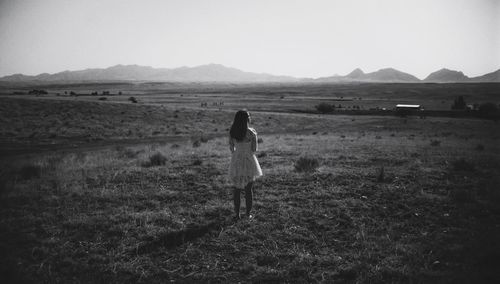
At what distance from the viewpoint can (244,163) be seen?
Answer: 7273 millimetres

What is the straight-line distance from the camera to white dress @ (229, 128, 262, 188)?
7239 millimetres

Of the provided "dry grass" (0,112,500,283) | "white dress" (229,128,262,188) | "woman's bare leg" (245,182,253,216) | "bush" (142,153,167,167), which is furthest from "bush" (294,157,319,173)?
"bush" (142,153,167,167)

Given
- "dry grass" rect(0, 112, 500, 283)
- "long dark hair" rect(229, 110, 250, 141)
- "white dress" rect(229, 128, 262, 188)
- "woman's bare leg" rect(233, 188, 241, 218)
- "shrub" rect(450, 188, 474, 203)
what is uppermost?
"long dark hair" rect(229, 110, 250, 141)

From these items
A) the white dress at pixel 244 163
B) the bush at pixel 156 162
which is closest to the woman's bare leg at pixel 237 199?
the white dress at pixel 244 163

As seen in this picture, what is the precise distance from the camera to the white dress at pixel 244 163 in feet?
23.8

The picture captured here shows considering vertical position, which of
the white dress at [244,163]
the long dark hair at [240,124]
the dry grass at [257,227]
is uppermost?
the long dark hair at [240,124]

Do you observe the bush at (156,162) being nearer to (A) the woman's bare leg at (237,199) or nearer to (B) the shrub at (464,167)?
(A) the woman's bare leg at (237,199)

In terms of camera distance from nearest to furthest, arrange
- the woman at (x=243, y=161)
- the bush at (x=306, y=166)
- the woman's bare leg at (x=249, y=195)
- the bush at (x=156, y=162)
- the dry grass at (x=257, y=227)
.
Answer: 1. the dry grass at (x=257, y=227)
2. the woman at (x=243, y=161)
3. the woman's bare leg at (x=249, y=195)
4. the bush at (x=306, y=166)
5. the bush at (x=156, y=162)

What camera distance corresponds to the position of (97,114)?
116 feet

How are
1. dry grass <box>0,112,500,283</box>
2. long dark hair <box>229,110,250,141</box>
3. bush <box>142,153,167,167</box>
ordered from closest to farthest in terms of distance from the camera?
dry grass <box>0,112,500,283</box> < long dark hair <box>229,110,250,141</box> < bush <box>142,153,167,167</box>

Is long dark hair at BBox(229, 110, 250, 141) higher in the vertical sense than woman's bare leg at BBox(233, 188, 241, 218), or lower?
higher

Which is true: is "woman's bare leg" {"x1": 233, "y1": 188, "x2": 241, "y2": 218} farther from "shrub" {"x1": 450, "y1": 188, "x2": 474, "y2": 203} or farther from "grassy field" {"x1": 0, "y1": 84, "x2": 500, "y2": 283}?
"shrub" {"x1": 450, "y1": 188, "x2": 474, "y2": 203}

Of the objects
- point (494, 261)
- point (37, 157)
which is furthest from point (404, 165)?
point (37, 157)

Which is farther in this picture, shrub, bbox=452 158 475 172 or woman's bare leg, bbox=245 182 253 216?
shrub, bbox=452 158 475 172
